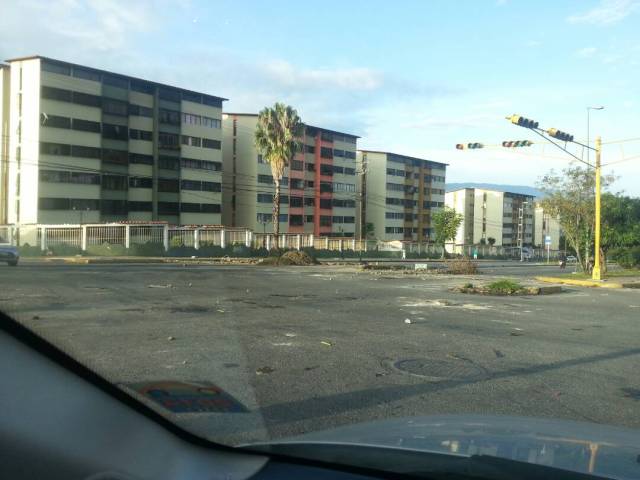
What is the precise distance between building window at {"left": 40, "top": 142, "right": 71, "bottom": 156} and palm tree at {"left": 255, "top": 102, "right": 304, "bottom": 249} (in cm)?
1776

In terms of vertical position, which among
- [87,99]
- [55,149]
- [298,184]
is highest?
[87,99]

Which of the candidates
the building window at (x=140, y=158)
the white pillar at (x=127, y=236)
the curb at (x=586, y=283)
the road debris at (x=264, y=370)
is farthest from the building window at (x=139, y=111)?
the road debris at (x=264, y=370)

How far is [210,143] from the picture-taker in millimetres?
73375

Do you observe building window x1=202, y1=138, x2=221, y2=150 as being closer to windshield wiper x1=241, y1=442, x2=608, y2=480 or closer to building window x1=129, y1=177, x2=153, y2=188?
building window x1=129, y1=177, x2=153, y2=188

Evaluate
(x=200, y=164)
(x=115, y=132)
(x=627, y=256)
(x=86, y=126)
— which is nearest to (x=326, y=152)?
(x=200, y=164)

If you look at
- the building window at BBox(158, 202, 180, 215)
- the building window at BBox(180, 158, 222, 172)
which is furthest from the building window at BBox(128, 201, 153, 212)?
the building window at BBox(180, 158, 222, 172)

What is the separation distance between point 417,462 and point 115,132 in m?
65.0

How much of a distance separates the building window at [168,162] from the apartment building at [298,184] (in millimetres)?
10065

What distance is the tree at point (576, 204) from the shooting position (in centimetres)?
3216

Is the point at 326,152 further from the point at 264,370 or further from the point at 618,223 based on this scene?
the point at 264,370

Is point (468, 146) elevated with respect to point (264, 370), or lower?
elevated

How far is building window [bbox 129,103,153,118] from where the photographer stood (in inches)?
2542

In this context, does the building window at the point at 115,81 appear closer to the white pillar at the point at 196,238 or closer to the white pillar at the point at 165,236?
the white pillar at the point at 196,238

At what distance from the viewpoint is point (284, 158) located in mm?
47500
